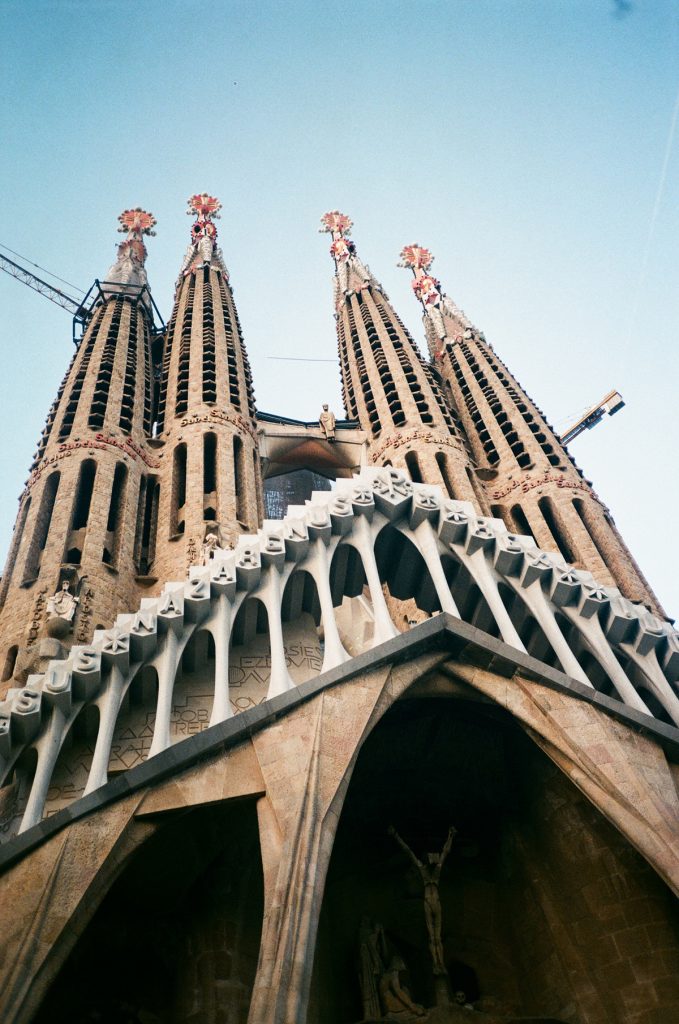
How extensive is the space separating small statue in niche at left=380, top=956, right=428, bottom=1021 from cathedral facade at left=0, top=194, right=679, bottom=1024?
0.09 feet

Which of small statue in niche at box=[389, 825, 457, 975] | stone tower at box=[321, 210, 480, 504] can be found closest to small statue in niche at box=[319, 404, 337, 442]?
stone tower at box=[321, 210, 480, 504]

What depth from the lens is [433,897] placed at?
12.6 m

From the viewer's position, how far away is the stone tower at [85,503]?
1653cm

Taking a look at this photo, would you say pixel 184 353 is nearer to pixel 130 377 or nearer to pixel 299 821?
pixel 130 377

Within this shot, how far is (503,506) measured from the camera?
24359 millimetres

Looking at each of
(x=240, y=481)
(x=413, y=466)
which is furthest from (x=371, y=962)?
(x=413, y=466)

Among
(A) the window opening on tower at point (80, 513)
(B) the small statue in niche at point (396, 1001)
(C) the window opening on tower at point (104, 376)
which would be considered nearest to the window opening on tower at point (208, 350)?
(C) the window opening on tower at point (104, 376)

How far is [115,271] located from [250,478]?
12.3 metres

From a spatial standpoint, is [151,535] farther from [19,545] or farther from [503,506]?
[503,506]

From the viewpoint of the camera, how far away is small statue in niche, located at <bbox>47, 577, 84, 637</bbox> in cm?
1592

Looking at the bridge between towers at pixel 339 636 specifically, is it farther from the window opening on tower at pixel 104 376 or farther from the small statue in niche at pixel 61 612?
the window opening on tower at pixel 104 376

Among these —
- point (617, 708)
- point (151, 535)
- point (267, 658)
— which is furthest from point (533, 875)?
point (151, 535)

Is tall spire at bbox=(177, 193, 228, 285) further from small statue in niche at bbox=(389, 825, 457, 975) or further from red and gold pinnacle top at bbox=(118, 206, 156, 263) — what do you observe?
small statue in niche at bbox=(389, 825, 457, 975)

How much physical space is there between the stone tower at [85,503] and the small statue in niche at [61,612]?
0.02 m
